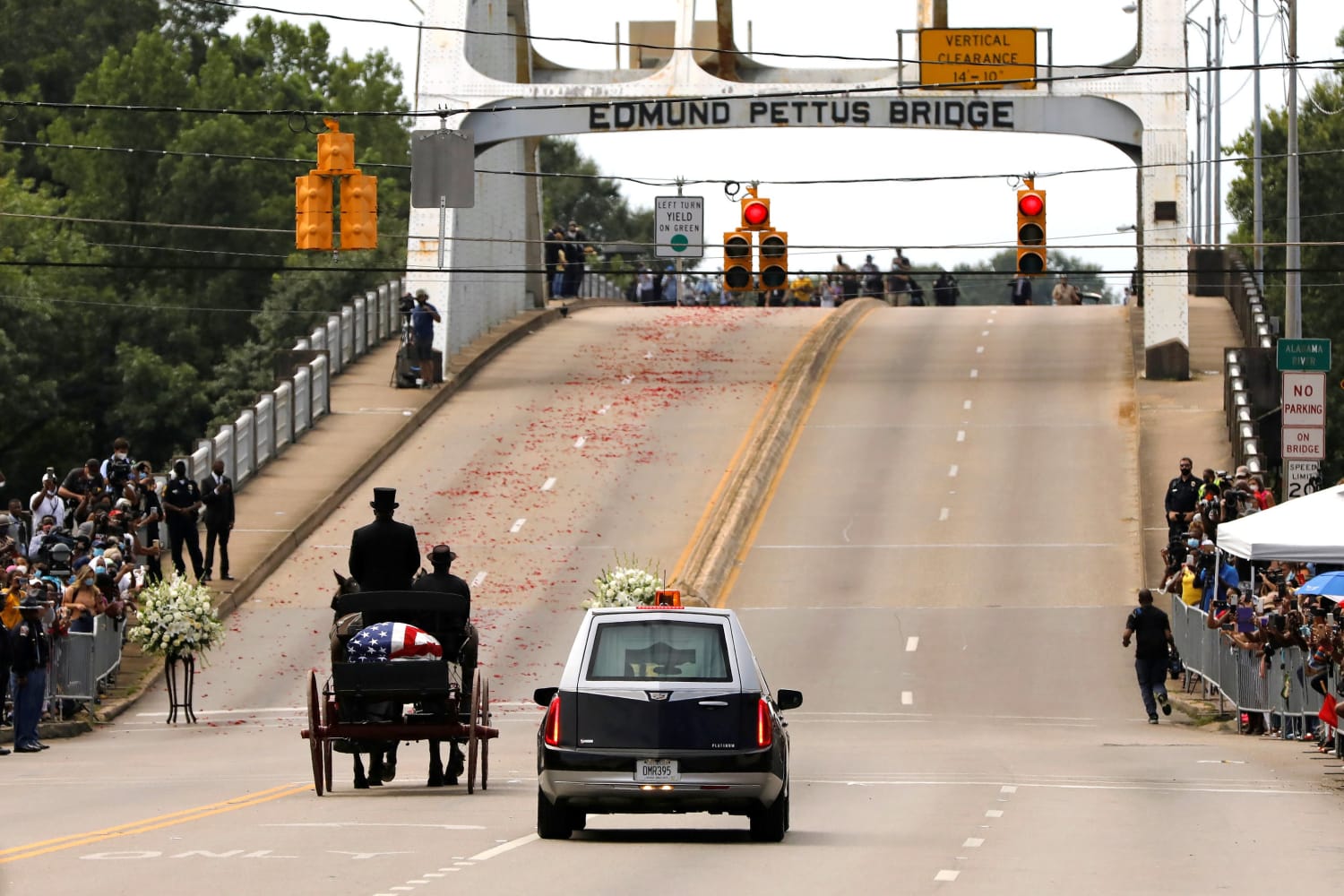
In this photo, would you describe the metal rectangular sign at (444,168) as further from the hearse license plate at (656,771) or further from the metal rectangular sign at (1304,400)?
the hearse license plate at (656,771)

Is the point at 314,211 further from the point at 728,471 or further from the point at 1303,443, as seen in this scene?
the point at 728,471

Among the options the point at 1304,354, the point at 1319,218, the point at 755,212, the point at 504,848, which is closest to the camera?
the point at 504,848

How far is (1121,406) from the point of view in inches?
2029

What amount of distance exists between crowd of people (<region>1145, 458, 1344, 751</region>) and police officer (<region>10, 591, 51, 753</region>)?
12.8 m

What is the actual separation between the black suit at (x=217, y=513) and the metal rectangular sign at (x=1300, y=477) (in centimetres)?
1536

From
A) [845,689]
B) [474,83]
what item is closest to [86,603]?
[845,689]

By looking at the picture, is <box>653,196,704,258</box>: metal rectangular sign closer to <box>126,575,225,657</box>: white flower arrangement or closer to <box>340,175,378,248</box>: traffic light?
<box>340,175,378,248</box>: traffic light

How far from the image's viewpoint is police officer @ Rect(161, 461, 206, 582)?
35.2 meters

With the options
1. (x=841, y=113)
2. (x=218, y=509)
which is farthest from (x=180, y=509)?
(x=841, y=113)

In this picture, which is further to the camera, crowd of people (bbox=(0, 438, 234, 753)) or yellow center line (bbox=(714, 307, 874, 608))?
yellow center line (bbox=(714, 307, 874, 608))

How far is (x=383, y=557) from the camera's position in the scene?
1848 cm

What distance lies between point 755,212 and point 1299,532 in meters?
14.0

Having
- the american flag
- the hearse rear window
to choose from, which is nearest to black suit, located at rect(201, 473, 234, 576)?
the american flag

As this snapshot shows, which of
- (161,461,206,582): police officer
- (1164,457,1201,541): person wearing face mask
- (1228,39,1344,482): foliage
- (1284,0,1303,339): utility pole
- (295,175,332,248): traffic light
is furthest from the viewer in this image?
(1228,39,1344,482): foliage
